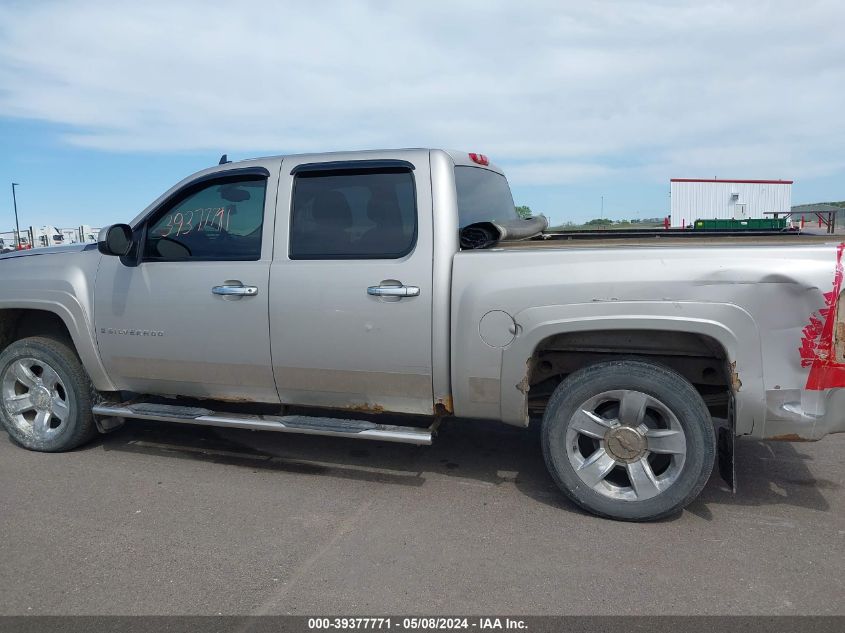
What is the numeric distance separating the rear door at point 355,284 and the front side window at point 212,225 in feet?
0.73

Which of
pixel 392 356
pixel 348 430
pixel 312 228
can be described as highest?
pixel 312 228

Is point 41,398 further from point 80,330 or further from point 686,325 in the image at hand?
point 686,325

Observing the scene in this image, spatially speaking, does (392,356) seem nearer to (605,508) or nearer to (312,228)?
(312,228)

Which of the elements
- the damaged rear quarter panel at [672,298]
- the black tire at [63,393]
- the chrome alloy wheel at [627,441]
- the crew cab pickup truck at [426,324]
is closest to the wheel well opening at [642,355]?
the crew cab pickup truck at [426,324]

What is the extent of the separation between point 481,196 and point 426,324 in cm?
124

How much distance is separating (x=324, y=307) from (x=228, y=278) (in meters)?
0.69

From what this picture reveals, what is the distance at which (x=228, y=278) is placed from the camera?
404 cm

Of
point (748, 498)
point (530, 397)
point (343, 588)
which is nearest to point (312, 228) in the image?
point (530, 397)

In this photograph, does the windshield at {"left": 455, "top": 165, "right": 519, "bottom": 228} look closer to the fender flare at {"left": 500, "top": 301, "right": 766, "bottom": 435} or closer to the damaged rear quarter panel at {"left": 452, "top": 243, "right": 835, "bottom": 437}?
the damaged rear quarter panel at {"left": 452, "top": 243, "right": 835, "bottom": 437}

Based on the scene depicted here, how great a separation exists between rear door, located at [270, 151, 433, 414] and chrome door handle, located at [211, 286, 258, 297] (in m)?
0.15

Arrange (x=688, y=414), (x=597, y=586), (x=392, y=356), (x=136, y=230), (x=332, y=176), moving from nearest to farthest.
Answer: (x=597, y=586) < (x=688, y=414) < (x=392, y=356) < (x=332, y=176) < (x=136, y=230)

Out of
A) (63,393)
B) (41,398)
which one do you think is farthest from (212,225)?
(41,398)

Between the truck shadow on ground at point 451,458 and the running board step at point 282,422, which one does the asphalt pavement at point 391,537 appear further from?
the running board step at point 282,422

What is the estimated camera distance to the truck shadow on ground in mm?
3885
